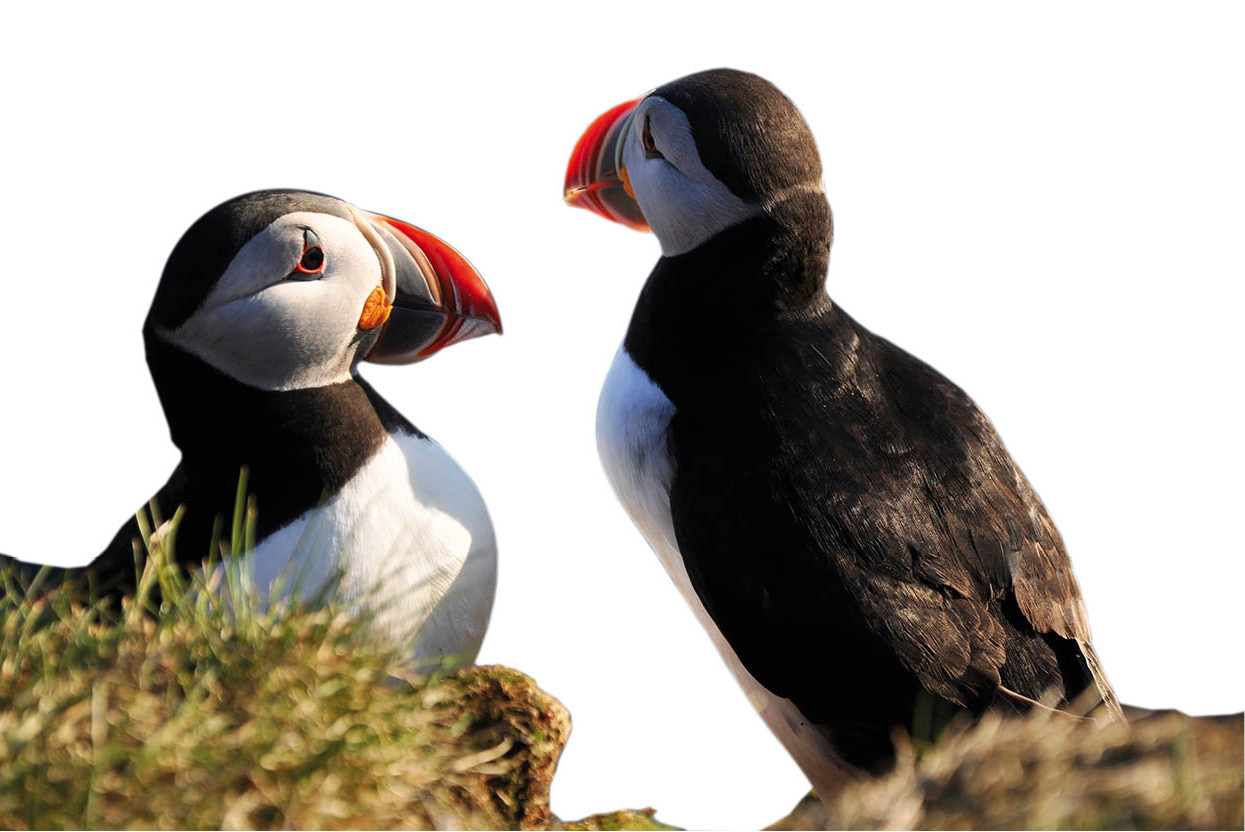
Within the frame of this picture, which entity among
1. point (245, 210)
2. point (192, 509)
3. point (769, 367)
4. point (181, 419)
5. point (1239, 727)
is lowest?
point (1239, 727)

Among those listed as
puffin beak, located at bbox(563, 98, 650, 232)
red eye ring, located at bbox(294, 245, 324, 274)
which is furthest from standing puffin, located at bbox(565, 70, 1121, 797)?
red eye ring, located at bbox(294, 245, 324, 274)

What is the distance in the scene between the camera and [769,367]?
3826 mm

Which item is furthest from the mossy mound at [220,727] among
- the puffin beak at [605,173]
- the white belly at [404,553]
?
the puffin beak at [605,173]

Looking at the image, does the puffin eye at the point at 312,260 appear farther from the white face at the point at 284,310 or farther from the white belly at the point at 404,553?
the white belly at the point at 404,553

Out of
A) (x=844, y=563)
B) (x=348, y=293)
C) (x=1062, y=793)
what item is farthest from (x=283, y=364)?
(x=1062, y=793)

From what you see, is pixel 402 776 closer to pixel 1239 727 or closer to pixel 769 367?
pixel 769 367

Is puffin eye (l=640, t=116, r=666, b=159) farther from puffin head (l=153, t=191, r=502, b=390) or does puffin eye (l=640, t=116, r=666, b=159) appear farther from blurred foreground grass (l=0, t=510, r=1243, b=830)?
blurred foreground grass (l=0, t=510, r=1243, b=830)

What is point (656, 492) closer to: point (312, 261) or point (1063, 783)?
point (312, 261)

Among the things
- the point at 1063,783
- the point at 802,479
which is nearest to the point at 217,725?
the point at 802,479

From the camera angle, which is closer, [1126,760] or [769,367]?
[1126,760]

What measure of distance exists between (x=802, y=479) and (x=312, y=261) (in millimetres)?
1438

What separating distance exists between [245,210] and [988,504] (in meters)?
2.16

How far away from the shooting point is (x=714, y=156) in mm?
3809

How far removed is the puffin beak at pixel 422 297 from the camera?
4074 millimetres
